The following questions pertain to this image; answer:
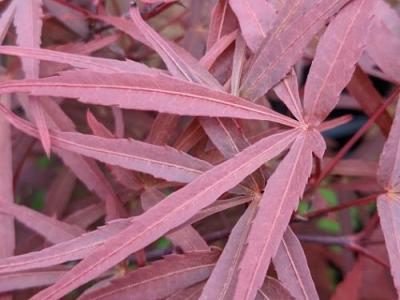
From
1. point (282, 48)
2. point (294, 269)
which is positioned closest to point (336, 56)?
point (282, 48)

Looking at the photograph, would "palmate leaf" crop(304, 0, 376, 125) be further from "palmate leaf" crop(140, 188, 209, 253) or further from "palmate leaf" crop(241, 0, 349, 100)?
"palmate leaf" crop(140, 188, 209, 253)

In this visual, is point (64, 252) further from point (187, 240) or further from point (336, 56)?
point (336, 56)

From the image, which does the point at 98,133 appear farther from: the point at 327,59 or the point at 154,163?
the point at 327,59

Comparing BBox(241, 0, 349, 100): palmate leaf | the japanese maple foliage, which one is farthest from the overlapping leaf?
BBox(241, 0, 349, 100): palmate leaf

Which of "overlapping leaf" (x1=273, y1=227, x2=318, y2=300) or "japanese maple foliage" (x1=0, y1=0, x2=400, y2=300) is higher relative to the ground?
"japanese maple foliage" (x1=0, y1=0, x2=400, y2=300)

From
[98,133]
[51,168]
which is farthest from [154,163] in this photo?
[51,168]

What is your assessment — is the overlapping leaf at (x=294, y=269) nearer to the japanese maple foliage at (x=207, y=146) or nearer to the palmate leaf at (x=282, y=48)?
the japanese maple foliage at (x=207, y=146)
